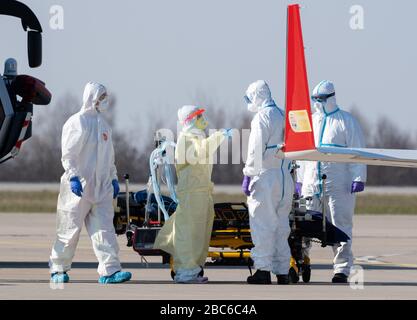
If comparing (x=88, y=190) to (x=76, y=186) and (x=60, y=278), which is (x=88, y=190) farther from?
(x=60, y=278)

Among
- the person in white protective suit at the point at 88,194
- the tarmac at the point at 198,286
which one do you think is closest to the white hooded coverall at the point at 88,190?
the person in white protective suit at the point at 88,194

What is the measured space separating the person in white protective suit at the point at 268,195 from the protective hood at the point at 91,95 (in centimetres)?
180

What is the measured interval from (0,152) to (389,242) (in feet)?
37.5

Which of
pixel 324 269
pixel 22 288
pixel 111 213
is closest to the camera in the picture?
pixel 22 288

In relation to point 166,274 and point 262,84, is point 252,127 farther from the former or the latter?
point 166,274

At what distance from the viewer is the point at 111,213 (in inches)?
727

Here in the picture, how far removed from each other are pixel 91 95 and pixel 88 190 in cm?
109

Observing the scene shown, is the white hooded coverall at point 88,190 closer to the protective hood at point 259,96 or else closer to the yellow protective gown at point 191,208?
the yellow protective gown at point 191,208

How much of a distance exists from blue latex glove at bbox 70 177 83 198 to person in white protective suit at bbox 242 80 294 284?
74.1 inches

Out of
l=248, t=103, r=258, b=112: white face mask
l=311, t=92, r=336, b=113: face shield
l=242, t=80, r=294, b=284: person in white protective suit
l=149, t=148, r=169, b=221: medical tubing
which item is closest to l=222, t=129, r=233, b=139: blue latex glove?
l=242, t=80, r=294, b=284: person in white protective suit

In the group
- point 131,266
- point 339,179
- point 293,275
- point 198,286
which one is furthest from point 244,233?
point 131,266

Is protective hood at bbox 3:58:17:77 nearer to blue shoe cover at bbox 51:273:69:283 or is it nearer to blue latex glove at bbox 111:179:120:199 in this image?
blue latex glove at bbox 111:179:120:199

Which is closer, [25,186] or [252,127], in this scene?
[252,127]
